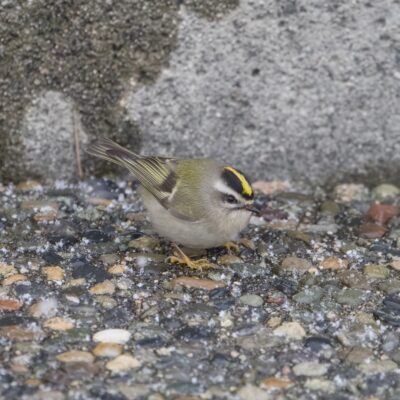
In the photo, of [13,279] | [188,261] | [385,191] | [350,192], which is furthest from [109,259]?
[385,191]

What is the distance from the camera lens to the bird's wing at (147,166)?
4.66m

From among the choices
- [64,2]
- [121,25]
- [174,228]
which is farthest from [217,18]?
[174,228]

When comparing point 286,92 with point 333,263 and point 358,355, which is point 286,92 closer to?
point 333,263

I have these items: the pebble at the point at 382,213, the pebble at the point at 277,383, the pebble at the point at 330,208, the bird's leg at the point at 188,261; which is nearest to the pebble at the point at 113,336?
the pebble at the point at 277,383

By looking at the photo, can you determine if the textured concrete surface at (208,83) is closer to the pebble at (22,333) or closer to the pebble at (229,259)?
the pebble at (229,259)

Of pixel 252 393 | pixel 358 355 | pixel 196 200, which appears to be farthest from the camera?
pixel 196 200

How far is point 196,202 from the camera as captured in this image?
4.56 m

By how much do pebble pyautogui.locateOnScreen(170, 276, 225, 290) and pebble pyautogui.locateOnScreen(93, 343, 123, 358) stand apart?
67 centimetres

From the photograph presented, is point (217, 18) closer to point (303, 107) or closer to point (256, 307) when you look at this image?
point (303, 107)

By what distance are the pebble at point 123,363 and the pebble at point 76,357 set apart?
9cm

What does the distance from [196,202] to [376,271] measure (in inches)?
40.5

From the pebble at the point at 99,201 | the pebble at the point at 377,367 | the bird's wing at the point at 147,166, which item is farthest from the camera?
the pebble at the point at 99,201

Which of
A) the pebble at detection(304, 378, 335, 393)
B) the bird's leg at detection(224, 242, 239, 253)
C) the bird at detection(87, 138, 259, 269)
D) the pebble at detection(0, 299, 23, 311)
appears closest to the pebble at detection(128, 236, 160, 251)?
the bird at detection(87, 138, 259, 269)

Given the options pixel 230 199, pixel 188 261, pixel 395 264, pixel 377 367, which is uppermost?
pixel 230 199
